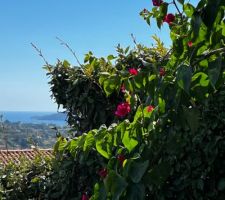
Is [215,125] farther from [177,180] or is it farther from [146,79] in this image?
[146,79]

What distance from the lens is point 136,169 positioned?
1.22 metres

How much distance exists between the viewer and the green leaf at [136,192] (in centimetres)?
116

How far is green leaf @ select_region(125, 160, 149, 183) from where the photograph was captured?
1.18 m

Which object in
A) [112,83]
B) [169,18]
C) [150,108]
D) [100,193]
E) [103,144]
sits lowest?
[100,193]

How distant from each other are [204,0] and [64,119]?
3.49 m

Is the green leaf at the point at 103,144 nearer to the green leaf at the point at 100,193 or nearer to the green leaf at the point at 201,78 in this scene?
the green leaf at the point at 100,193

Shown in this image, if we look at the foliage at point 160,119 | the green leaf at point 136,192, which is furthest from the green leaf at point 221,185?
the green leaf at point 136,192

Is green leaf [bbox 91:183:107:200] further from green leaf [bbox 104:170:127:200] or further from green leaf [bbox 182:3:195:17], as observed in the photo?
green leaf [bbox 182:3:195:17]

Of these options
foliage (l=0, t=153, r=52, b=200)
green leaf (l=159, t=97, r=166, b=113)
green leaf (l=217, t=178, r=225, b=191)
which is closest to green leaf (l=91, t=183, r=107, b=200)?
green leaf (l=159, t=97, r=166, b=113)

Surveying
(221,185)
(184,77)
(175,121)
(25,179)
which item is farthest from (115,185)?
(25,179)

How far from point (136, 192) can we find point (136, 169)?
0.07m

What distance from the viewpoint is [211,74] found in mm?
1006

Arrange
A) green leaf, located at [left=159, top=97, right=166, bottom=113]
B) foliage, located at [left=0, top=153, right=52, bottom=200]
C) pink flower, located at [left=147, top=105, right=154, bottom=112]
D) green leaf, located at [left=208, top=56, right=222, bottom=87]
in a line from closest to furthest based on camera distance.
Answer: green leaf, located at [left=208, top=56, right=222, bottom=87] < green leaf, located at [left=159, top=97, right=166, bottom=113] < pink flower, located at [left=147, top=105, right=154, bottom=112] < foliage, located at [left=0, top=153, right=52, bottom=200]

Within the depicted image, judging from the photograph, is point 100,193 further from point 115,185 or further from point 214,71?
point 214,71
